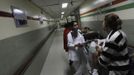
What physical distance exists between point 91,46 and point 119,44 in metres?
1.73

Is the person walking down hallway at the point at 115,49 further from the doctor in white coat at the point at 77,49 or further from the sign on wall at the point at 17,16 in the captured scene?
the sign on wall at the point at 17,16

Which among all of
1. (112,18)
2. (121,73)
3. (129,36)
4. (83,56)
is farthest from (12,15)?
(129,36)

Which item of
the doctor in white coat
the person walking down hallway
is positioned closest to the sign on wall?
the doctor in white coat

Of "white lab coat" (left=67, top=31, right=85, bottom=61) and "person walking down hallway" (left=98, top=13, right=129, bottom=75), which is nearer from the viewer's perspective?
"person walking down hallway" (left=98, top=13, right=129, bottom=75)

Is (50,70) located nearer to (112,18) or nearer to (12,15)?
(12,15)

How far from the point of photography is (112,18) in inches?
81.2

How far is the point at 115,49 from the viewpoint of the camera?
78.5 inches

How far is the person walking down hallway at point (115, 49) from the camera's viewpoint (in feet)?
6.53

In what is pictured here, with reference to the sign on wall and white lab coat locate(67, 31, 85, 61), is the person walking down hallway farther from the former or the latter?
the sign on wall

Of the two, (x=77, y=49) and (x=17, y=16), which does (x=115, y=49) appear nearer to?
(x=77, y=49)

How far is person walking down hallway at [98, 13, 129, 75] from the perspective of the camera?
1.99 m

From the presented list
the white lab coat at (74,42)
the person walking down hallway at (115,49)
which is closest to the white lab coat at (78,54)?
the white lab coat at (74,42)

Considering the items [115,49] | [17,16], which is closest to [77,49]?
[115,49]

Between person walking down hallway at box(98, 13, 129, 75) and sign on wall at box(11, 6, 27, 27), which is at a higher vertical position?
sign on wall at box(11, 6, 27, 27)
